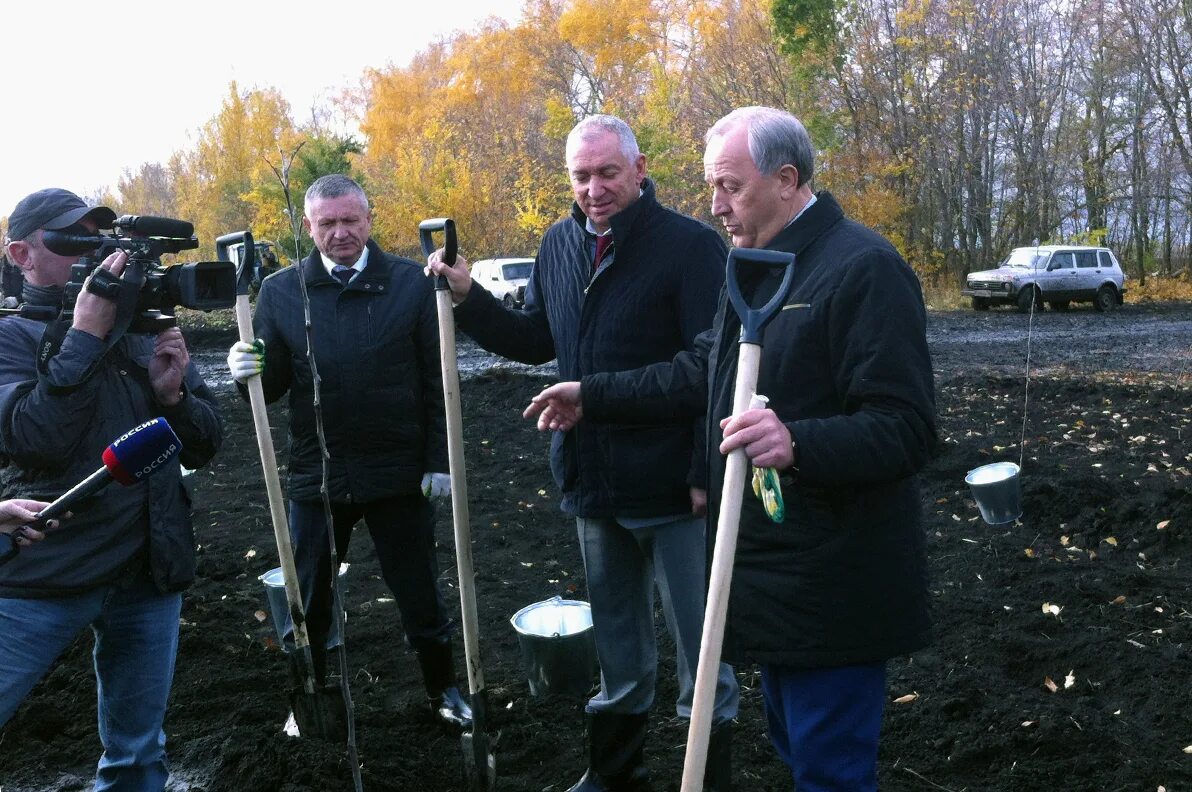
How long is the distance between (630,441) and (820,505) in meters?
1.05

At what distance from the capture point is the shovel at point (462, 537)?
3035 millimetres

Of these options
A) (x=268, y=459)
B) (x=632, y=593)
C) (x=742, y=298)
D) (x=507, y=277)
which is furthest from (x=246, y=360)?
(x=507, y=277)

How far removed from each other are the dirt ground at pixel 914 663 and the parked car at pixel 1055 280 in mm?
18554

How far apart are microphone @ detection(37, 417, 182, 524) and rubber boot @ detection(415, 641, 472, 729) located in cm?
202

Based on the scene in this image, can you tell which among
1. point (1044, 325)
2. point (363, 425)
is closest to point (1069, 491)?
point (363, 425)

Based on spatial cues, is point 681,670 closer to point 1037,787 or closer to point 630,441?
point 630,441

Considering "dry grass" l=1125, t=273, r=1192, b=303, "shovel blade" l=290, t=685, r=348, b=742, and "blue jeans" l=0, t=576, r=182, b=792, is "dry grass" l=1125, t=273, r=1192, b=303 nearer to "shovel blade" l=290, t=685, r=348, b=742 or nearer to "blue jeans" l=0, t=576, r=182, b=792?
"shovel blade" l=290, t=685, r=348, b=742

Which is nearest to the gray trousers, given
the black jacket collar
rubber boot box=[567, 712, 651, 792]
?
rubber boot box=[567, 712, 651, 792]

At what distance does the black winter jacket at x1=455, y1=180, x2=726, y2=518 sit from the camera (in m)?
3.21

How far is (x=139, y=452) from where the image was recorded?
7.11 ft

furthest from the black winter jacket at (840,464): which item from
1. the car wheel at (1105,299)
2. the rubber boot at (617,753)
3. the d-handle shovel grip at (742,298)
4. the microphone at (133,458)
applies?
the car wheel at (1105,299)

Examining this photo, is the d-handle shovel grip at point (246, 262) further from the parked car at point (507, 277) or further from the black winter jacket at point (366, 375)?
the parked car at point (507, 277)

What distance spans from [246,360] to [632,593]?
1.41 m

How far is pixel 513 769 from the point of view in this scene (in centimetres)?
374
